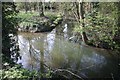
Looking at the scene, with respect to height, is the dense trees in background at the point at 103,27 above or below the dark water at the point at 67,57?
above

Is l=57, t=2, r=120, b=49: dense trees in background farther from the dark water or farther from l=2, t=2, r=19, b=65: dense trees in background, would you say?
l=2, t=2, r=19, b=65: dense trees in background

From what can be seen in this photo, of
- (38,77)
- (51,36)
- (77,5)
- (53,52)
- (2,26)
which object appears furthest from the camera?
(51,36)

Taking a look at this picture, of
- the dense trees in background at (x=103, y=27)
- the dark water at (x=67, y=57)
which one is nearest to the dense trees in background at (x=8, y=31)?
the dark water at (x=67, y=57)

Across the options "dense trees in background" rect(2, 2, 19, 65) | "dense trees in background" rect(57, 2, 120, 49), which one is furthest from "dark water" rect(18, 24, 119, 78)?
"dense trees in background" rect(2, 2, 19, 65)

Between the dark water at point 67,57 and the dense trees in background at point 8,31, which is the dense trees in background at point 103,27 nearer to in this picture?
the dark water at point 67,57

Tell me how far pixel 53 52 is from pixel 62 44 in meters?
1.62

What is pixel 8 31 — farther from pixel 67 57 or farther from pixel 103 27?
pixel 103 27

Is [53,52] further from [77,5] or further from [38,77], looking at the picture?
[38,77]

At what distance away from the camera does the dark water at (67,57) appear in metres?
9.00

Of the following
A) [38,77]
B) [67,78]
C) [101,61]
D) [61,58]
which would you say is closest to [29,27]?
[61,58]

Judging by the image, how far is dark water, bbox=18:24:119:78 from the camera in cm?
900

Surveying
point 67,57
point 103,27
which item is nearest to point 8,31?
point 67,57

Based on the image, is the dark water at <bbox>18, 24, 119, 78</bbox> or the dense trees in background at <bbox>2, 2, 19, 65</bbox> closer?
the dense trees in background at <bbox>2, 2, 19, 65</bbox>

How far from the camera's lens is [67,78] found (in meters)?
7.05
